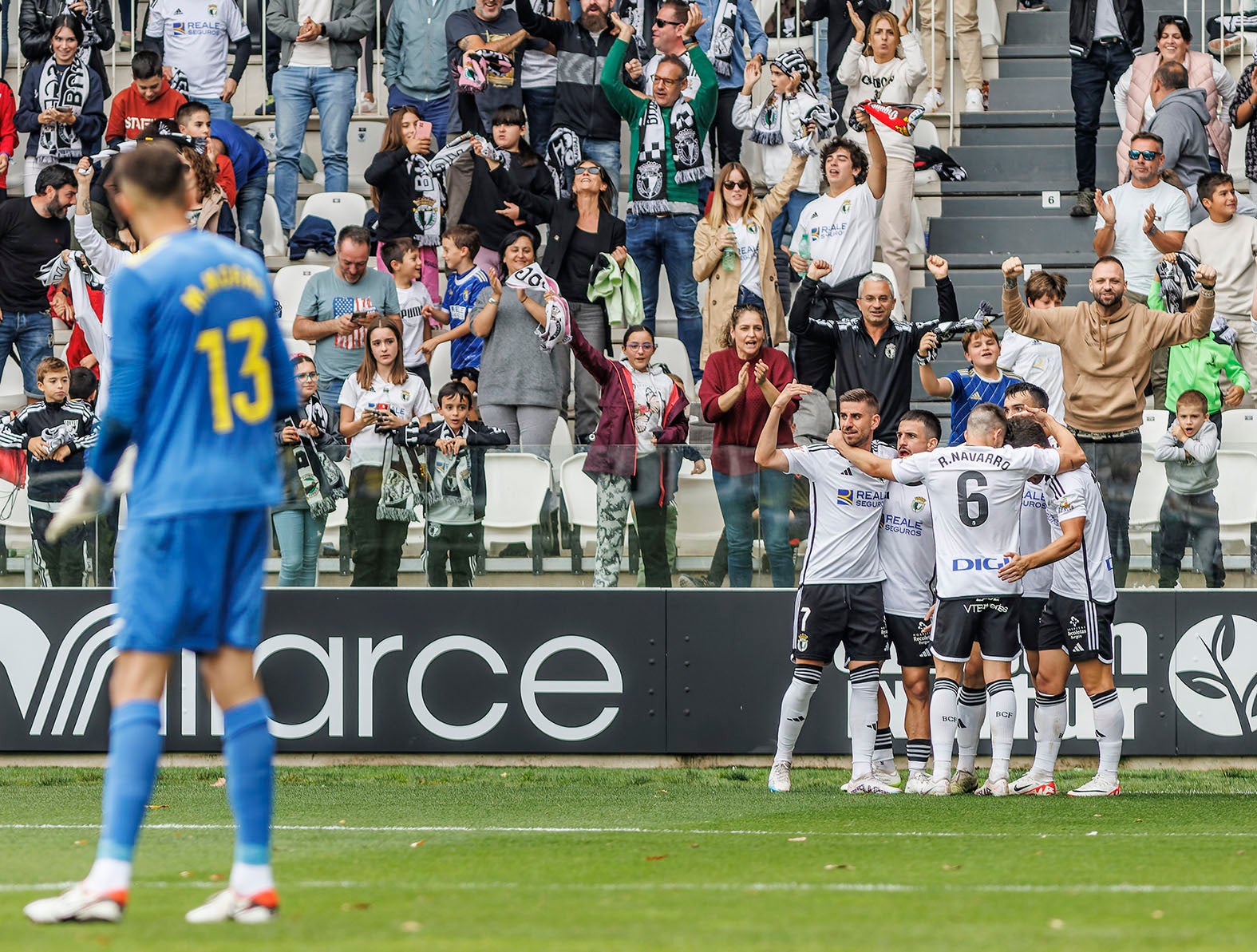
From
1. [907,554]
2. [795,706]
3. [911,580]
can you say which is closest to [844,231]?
[907,554]

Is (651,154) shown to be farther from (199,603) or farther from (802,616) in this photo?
(199,603)

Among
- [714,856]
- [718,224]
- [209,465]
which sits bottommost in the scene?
[714,856]

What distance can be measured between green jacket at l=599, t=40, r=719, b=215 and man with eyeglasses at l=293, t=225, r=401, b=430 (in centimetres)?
226

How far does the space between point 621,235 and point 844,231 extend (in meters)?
1.71

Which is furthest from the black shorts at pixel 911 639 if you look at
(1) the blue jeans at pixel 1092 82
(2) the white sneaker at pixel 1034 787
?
(1) the blue jeans at pixel 1092 82

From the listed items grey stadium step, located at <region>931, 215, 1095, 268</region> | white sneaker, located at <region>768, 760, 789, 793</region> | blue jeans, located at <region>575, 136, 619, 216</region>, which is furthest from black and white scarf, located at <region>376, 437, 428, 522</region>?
grey stadium step, located at <region>931, 215, 1095, 268</region>

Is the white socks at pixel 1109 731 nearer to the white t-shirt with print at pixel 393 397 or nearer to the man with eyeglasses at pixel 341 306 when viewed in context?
the white t-shirt with print at pixel 393 397

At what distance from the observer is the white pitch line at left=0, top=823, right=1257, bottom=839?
24.7ft

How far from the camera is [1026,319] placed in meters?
11.3

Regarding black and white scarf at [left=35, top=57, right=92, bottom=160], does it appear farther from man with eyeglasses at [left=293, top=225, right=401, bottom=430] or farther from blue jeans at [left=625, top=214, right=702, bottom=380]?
blue jeans at [left=625, top=214, right=702, bottom=380]

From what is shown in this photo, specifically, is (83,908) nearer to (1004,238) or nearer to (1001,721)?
(1001,721)

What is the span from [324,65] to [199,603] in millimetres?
11334

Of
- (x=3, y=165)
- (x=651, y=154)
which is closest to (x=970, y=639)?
(x=651, y=154)

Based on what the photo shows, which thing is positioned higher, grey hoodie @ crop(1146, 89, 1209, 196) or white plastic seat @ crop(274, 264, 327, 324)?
grey hoodie @ crop(1146, 89, 1209, 196)
